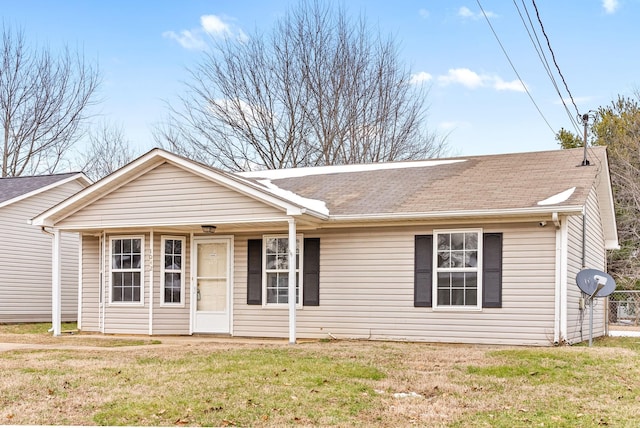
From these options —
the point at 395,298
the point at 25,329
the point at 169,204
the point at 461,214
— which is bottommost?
the point at 25,329

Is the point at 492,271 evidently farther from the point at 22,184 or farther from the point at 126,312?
the point at 22,184

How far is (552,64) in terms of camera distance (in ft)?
45.8

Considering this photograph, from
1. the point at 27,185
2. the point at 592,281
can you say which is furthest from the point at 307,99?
the point at 592,281

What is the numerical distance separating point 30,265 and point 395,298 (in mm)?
12523

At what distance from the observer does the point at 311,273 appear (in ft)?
48.5

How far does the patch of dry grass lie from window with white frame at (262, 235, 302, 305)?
3.56m

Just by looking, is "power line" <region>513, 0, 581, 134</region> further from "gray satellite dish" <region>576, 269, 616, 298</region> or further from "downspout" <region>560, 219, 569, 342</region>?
"gray satellite dish" <region>576, 269, 616, 298</region>

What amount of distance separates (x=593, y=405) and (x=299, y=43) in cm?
2629

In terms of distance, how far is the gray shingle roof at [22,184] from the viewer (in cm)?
2159

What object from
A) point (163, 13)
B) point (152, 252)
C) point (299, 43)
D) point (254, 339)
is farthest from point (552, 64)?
point (299, 43)

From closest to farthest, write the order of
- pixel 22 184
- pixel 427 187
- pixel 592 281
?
1. pixel 592 281
2. pixel 427 187
3. pixel 22 184

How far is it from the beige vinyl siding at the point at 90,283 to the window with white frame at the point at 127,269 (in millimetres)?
802

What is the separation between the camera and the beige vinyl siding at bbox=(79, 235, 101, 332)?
1675 cm

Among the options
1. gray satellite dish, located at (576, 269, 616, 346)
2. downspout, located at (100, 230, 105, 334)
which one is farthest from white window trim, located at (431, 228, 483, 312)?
downspout, located at (100, 230, 105, 334)
